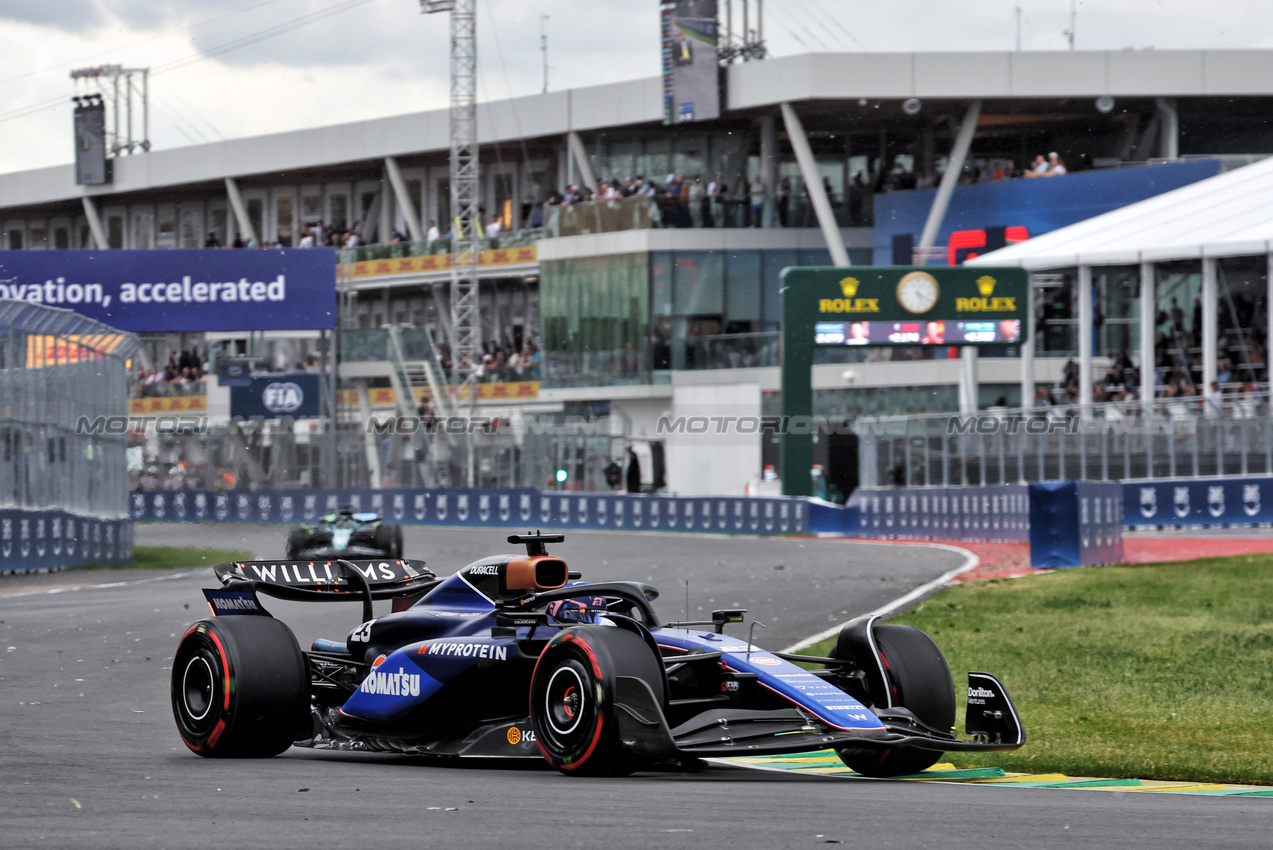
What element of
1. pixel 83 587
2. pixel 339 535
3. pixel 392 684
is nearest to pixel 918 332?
pixel 339 535

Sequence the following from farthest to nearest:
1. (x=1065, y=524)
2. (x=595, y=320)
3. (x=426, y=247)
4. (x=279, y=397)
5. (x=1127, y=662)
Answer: (x=426, y=247)
(x=595, y=320)
(x=279, y=397)
(x=1065, y=524)
(x=1127, y=662)

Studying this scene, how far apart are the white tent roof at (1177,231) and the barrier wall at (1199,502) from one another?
6598 millimetres

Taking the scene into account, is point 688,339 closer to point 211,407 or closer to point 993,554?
point 211,407

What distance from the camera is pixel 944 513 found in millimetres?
30328

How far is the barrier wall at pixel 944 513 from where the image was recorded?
27984mm

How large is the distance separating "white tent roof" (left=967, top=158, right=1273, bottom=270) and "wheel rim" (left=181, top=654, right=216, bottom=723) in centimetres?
2695

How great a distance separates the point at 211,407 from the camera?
5688cm

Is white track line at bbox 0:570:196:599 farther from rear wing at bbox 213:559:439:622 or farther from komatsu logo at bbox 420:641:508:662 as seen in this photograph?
komatsu logo at bbox 420:641:508:662

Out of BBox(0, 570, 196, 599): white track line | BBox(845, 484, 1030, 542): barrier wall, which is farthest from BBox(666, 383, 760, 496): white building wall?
BBox(0, 570, 196, 599): white track line

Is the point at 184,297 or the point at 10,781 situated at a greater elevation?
the point at 184,297

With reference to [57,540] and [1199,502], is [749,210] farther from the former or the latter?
[57,540]

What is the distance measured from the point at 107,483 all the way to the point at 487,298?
3699cm

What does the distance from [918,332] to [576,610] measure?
2530 cm

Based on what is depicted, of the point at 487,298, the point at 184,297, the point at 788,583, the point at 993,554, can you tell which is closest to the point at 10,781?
the point at 788,583
